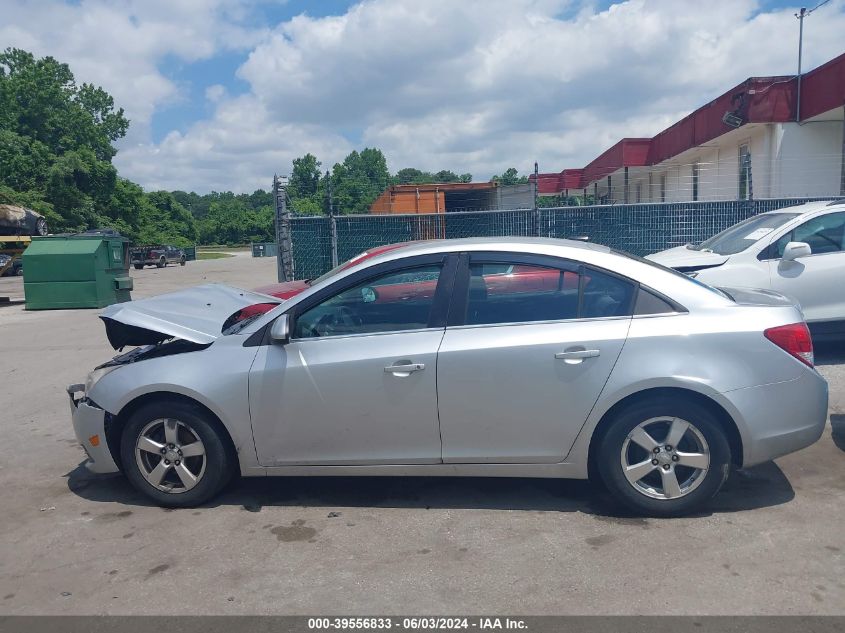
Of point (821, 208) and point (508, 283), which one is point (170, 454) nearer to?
point (508, 283)

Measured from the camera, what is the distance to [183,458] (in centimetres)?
467

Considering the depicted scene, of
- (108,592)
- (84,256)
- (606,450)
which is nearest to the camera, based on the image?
(108,592)

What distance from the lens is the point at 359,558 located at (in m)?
4.00

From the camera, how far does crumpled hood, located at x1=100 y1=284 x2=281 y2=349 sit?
15.8 ft

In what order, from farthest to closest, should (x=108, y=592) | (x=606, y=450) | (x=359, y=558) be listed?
1. (x=606, y=450)
2. (x=359, y=558)
3. (x=108, y=592)

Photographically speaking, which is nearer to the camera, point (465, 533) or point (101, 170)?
point (465, 533)

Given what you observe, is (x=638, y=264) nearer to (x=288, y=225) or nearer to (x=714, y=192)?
(x=288, y=225)

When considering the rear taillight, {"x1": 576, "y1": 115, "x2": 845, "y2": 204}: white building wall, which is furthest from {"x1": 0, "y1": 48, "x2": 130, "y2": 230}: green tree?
the rear taillight

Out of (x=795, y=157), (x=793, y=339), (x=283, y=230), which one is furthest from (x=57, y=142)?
(x=793, y=339)

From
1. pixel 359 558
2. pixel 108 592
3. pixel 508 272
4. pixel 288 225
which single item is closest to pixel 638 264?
pixel 508 272

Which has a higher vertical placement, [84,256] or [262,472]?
[84,256]

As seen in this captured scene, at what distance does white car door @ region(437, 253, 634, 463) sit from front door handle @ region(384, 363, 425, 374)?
4.6 inches

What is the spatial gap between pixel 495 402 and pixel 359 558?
1.14 meters

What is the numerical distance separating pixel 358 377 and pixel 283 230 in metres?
9.72
